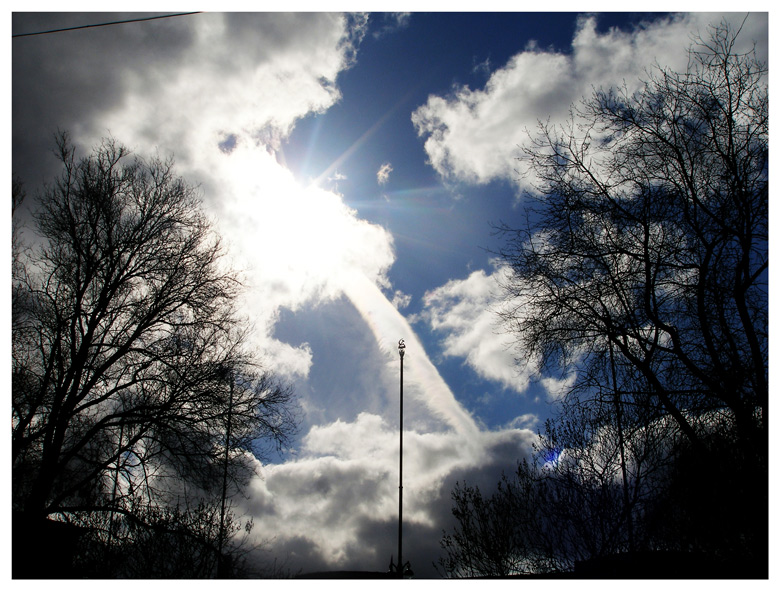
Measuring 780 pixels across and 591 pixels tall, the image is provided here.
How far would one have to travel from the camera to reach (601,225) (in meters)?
8.66

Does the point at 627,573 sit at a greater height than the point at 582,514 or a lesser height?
greater

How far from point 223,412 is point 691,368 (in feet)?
30.2

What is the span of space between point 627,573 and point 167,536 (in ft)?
31.8

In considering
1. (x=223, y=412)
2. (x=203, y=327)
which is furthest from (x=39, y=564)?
(x=203, y=327)

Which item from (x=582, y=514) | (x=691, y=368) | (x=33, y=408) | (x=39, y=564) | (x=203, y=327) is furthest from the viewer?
(x=582, y=514)

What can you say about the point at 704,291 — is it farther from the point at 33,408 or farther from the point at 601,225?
the point at 33,408

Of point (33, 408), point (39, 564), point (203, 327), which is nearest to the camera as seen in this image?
point (39, 564)

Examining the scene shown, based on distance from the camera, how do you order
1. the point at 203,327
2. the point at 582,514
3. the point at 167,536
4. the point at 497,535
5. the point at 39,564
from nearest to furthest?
the point at 39,564
the point at 167,536
the point at 203,327
the point at 582,514
the point at 497,535

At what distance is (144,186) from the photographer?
36.8 feet

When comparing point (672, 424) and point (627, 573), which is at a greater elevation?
point (672, 424)

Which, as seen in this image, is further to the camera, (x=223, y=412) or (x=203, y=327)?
(x=203, y=327)

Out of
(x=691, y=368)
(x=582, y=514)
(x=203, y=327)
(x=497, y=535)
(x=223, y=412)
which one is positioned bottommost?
(x=497, y=535)

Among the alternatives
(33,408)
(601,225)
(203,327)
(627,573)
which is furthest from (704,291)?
(33,408)

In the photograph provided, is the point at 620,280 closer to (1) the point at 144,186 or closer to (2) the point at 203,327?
(2) the point at 203,327
